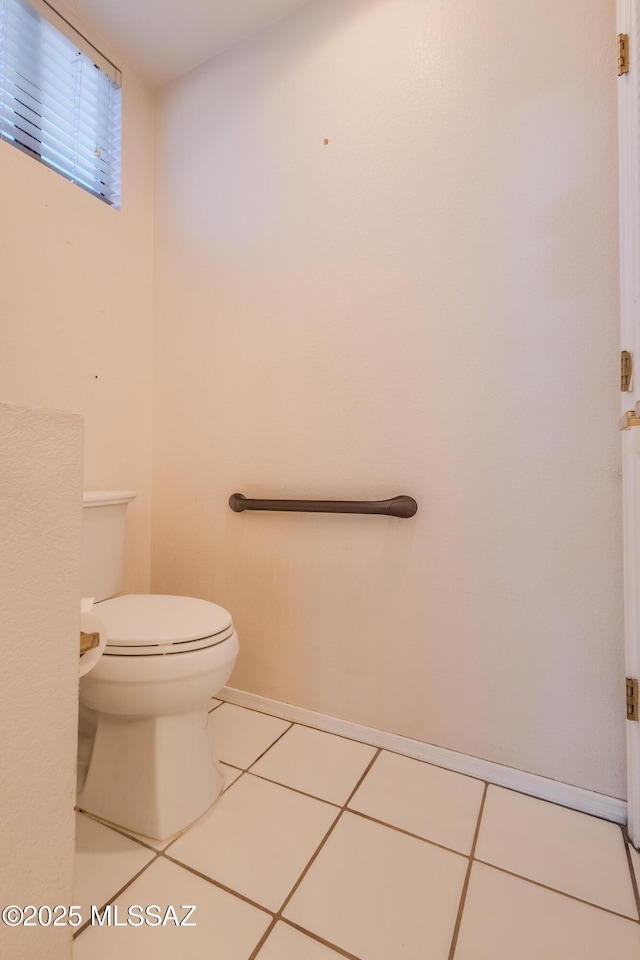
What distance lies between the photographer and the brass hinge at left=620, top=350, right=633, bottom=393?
905mm

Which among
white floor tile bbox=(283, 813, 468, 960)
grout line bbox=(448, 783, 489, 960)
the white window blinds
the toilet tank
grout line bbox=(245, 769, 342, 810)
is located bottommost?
→ grout line bbox=(448, 783, 489, 960)

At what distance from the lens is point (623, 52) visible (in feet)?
2.99

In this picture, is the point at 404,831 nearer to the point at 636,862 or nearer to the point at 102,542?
the point at 636,862

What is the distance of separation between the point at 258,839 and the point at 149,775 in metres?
0.27

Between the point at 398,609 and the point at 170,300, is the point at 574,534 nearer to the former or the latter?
the point at 398,609

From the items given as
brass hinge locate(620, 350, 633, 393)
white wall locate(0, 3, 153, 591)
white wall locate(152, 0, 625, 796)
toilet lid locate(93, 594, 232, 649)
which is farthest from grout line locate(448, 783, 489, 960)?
white wall locate(0, 3, 153, 591)

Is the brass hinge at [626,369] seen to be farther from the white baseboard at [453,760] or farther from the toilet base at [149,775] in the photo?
the toilet base at [149,775]

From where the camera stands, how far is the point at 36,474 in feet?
1.72

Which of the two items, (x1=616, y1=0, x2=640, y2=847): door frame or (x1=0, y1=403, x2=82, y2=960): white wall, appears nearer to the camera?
(x1=0, y1=403, x2=82, y2=960): white wall

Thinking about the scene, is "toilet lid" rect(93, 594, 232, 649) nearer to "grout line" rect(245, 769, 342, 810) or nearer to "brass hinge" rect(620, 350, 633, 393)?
"grout line" rect(245, 769, 342, 810)

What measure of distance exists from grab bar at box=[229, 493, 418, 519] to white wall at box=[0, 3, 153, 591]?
0.47 metres

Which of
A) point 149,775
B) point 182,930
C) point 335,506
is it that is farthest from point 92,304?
point 182,930

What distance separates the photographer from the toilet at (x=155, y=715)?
2.85ft

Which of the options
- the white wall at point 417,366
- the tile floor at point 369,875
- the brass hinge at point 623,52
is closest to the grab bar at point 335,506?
the white wall at point 417,366
